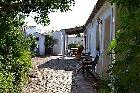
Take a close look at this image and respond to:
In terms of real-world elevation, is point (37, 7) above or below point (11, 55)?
above

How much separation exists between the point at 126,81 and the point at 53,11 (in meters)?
4.31

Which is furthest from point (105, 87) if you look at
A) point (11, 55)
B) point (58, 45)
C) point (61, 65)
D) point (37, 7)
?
point (58, 45)

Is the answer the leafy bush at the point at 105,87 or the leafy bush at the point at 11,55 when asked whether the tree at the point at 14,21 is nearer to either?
the leafy bush at the point at 11,55

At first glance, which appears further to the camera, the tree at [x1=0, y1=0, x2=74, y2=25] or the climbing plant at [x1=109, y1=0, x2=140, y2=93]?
the tree at [x1=0, y1=0, x2=74, y2=25]

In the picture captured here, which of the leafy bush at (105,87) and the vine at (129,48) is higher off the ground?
the vine at (129,48)

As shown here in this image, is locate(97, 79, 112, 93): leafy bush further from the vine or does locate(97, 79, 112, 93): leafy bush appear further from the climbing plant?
the climbing plant

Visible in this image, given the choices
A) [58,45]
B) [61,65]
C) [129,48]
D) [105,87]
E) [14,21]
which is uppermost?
[14,21]

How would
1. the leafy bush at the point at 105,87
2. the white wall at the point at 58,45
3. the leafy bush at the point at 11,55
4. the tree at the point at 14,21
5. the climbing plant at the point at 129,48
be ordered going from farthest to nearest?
1. the white wall at the point at 58,45
2. the tree at the point at 14,21
3. the leafy bush at the point at 11,55
4. the leafy bush at the point at 105,87
5. the climbing plant at the point at 129,48

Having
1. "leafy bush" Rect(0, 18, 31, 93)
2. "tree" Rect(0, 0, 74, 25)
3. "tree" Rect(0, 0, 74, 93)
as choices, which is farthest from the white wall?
"tree" Rect(0, 0, 74, 25)

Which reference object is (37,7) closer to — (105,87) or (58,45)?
(105,87)

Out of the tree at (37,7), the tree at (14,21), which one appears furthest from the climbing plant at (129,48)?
the tree at (37,7)

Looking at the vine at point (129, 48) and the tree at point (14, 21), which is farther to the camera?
the tree at point (14, 21)

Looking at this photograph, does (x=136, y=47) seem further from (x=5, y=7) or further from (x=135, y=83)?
(x=5, y=7)

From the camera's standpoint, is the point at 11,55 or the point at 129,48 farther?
the point at 11,55
